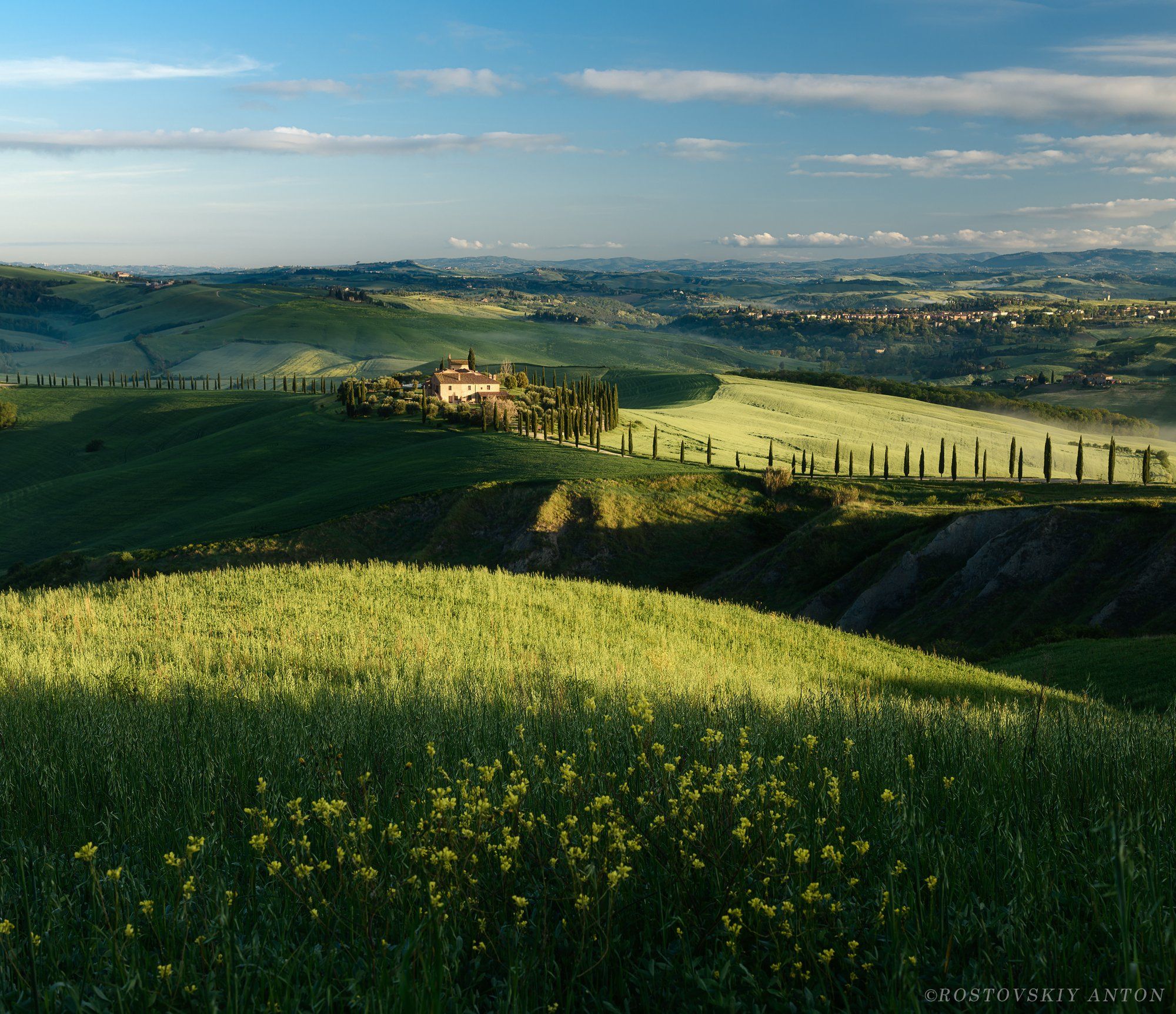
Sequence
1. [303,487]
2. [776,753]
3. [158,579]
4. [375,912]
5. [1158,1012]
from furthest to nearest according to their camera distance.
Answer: [303,487] < [158,579] < [776,753] < [375,912] < [1158,1012]

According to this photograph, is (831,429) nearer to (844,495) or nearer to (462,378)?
(844,495)

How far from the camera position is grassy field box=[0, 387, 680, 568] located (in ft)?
234

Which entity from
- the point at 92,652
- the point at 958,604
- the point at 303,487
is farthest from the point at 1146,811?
the point at 303,487

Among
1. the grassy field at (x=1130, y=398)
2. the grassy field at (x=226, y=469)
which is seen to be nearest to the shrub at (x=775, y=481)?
the grassy field at (x=226, y=469)

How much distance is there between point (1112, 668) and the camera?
27.8 m

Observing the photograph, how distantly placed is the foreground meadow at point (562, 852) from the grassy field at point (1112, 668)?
17069 millimetres

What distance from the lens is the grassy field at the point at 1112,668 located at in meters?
24.5

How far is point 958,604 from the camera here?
4431 centimetres

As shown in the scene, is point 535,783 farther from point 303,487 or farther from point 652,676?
point 303,487

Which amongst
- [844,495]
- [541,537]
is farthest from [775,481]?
[541,537]

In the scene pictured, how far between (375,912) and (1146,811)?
4881mm

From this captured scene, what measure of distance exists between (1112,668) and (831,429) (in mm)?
87771

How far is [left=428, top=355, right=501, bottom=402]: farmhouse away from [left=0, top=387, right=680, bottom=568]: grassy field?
49.7 ft

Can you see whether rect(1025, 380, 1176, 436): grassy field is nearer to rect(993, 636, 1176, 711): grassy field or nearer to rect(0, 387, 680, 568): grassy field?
rect(0, 387, 680, 568): grassy field
